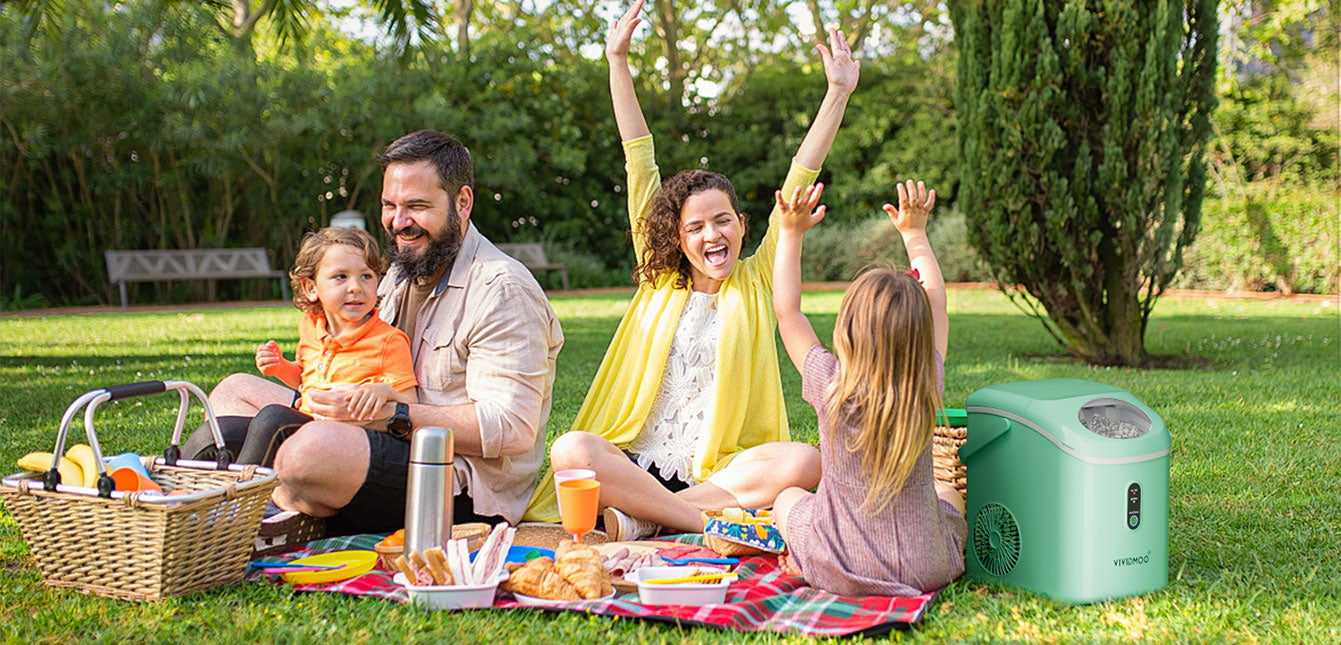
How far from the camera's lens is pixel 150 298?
14672 millimetres

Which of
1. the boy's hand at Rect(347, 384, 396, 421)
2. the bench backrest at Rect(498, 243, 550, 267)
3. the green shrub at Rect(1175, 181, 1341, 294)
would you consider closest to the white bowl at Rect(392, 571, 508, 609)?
the boy's hand at Rect(347, 384, 396, 421)

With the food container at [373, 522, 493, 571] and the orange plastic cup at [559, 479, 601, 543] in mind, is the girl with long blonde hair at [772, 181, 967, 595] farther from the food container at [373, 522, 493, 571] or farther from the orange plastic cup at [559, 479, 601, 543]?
the food container at [373, 522, 493, 571]

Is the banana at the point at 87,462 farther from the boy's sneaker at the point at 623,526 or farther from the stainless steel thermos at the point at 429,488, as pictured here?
the boy's sneaker at the point at 623,526

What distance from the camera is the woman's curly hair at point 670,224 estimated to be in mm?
3580

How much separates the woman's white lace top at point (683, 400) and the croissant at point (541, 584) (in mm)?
833

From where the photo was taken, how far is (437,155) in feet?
10.9

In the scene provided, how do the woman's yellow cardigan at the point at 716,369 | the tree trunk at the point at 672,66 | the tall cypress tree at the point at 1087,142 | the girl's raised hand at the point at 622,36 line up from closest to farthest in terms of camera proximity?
the woman's yellow cardigan at the point at 716,369
the girl's raised hand at the point at 622,36
the tall cypress tree at the point at 1087,142
the tree trunk at the point at 672,66

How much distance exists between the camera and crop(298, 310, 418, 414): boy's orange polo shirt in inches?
127

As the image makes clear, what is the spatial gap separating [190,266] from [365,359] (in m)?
12.9

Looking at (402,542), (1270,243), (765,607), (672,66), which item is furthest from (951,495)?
(672,66)

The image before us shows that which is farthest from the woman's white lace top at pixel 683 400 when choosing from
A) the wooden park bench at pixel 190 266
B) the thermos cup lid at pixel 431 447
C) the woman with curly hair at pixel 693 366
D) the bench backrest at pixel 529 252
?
the bench backrest at pixel 529 252

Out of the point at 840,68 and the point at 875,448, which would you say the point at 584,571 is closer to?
the point at 875,448

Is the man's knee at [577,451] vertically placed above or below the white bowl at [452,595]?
above

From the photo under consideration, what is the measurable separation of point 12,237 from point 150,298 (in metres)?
1.86
